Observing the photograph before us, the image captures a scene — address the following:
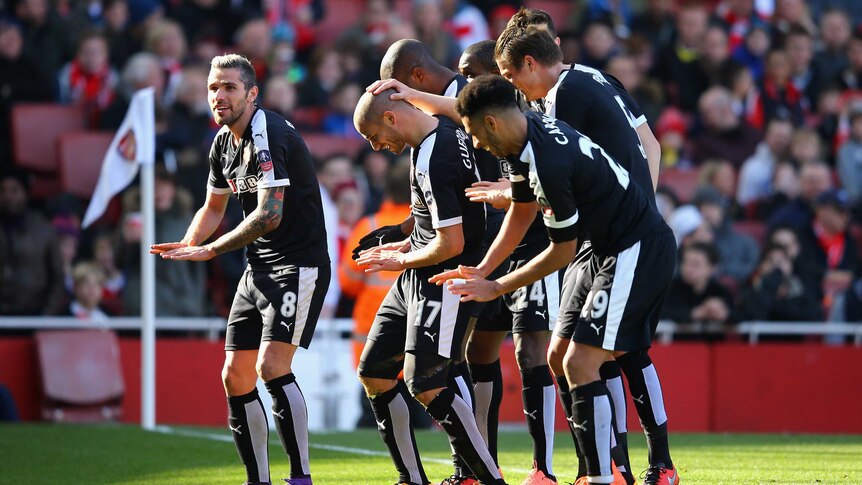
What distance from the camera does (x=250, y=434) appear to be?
7.16 m

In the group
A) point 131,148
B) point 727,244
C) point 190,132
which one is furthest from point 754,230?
point 131,148

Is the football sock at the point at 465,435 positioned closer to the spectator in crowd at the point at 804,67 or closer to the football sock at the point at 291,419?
the football sock at the point at 291,419

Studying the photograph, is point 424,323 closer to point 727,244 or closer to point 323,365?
point 323,365

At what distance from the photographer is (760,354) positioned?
44.5ft

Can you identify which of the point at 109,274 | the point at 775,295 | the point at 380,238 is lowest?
the point at 775,295

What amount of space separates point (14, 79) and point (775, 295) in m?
8.71

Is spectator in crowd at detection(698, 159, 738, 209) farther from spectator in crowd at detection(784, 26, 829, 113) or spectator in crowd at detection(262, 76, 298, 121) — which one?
spectator in crowd at detection(262, 76, 298, 121)

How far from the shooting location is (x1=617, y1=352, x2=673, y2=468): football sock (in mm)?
6891

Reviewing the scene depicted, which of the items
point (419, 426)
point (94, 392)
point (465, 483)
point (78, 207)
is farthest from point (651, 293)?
point (78, 207)

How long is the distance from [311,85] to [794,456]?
8400 mm

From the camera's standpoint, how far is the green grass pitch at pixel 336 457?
27.2 ft

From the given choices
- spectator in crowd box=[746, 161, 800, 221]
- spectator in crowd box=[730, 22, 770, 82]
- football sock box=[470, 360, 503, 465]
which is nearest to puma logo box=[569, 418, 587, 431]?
football sock box=[470, 360, 503, 465]

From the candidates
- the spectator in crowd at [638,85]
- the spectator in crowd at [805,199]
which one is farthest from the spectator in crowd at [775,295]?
the spectator in crowd at [638,85]

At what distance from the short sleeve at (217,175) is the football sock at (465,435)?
1936 mm
